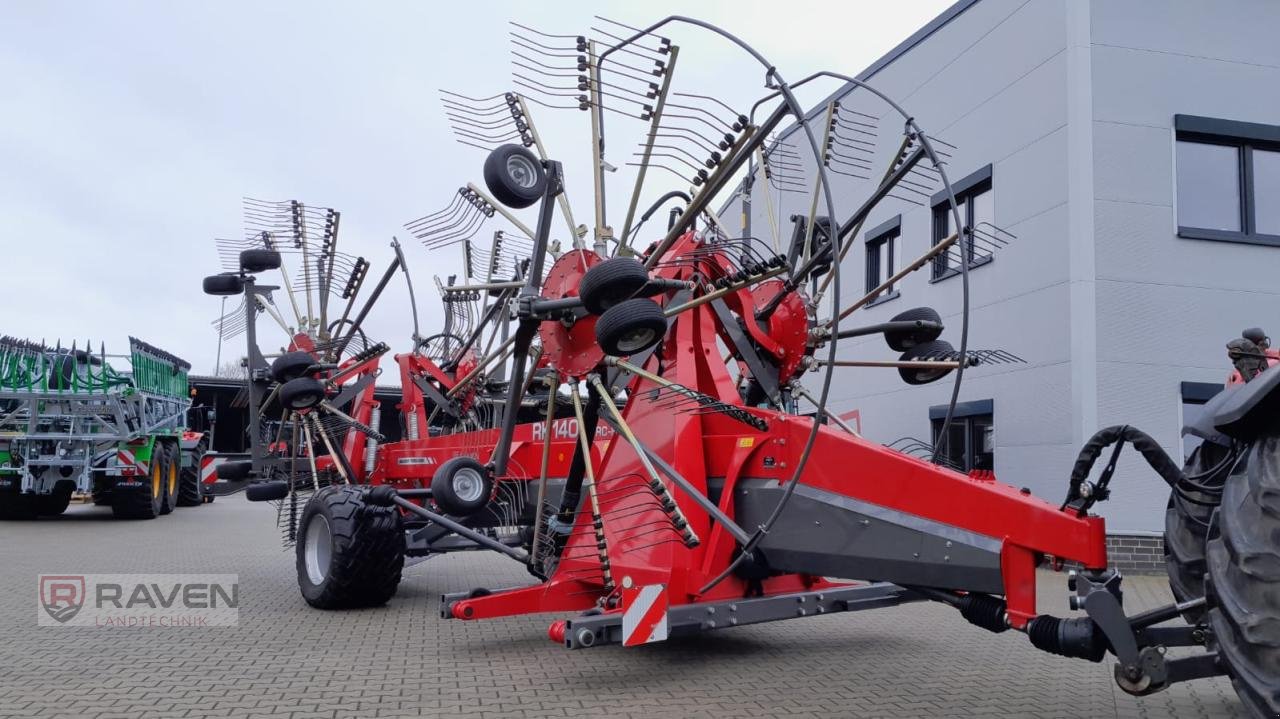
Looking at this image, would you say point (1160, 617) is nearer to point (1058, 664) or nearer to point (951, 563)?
point (951, 563)

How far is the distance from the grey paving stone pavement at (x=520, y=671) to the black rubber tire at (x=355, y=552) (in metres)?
0.17

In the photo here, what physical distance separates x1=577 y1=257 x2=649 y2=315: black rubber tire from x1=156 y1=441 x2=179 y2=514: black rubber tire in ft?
51.3

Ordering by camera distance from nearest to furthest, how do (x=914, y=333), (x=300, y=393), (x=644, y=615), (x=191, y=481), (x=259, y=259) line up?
(x=644, y=615), (x=914, y=333), (x=300, y=393), (x=259, y=259), (x=191, y=481)

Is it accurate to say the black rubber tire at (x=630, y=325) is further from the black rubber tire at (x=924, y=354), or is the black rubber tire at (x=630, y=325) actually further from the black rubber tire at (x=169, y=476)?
the black rubber tire at (x=169, y=476)

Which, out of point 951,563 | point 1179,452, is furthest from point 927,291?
point 951,563

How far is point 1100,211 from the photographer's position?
11430 millimetres

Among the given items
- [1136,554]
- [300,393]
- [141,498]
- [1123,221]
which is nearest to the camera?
[300,393]

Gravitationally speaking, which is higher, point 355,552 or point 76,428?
point 76,428

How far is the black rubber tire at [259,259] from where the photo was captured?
9.41 meters

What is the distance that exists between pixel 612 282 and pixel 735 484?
155 centimetres

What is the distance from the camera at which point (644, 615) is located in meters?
5.13

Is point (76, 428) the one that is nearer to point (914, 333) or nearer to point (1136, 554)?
point (914, 333)

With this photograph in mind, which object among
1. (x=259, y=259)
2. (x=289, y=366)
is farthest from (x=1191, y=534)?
(x=259, y=259)

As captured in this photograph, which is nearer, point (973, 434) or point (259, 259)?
point (259, 259)
